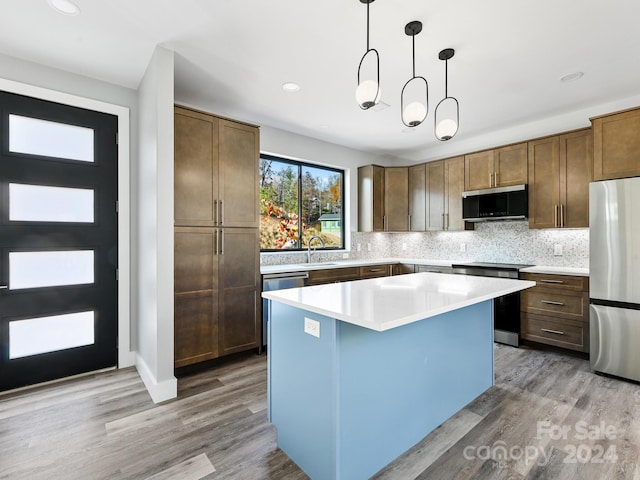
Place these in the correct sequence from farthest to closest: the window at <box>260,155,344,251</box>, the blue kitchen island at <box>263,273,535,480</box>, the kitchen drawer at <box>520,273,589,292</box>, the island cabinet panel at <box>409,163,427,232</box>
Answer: the island cabinet panel at <box>409,163,427,232</box>
the window at <box>260,155,344,251</box>
the kitchen drawer at <box>520,273,589,292</box>
the blue kitchen island at <box>263,273,535,480</box>

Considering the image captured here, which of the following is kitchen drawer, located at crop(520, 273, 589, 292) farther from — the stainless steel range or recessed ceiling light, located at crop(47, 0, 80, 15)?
recessed ceiling light, located at crop(47, 0, 80, 15)

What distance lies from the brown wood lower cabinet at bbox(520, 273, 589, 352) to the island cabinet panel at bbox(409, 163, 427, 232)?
177cm

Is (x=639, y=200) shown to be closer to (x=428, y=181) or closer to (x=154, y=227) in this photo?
(x=428, y=181)

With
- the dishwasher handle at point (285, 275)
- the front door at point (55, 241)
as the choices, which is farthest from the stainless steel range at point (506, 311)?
the front door at point (55, 241)

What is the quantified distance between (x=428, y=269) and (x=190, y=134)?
141 inches

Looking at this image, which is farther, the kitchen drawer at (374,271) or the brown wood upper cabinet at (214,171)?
the kitchen drawer at (374,271)

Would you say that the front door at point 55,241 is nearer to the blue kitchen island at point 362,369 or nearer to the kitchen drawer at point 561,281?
the blue kitchen island at point 362,369

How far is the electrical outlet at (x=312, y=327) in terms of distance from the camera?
5.30ft

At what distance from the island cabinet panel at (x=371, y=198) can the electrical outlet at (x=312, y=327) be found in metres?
3.68

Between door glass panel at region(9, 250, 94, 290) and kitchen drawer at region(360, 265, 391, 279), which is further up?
door glass panel at region(9, 250, 94, 290)

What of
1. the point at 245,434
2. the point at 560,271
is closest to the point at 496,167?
the point at 560,271

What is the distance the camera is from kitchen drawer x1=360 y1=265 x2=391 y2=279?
4.56 m

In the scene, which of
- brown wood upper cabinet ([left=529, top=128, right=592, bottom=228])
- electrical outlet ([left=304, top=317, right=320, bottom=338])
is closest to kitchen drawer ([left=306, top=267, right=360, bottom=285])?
electrical outlet ([left=304, top=317, right=320, bottom=338])

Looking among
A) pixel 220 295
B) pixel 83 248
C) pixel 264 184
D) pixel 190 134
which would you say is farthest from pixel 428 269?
pixel 83 248
